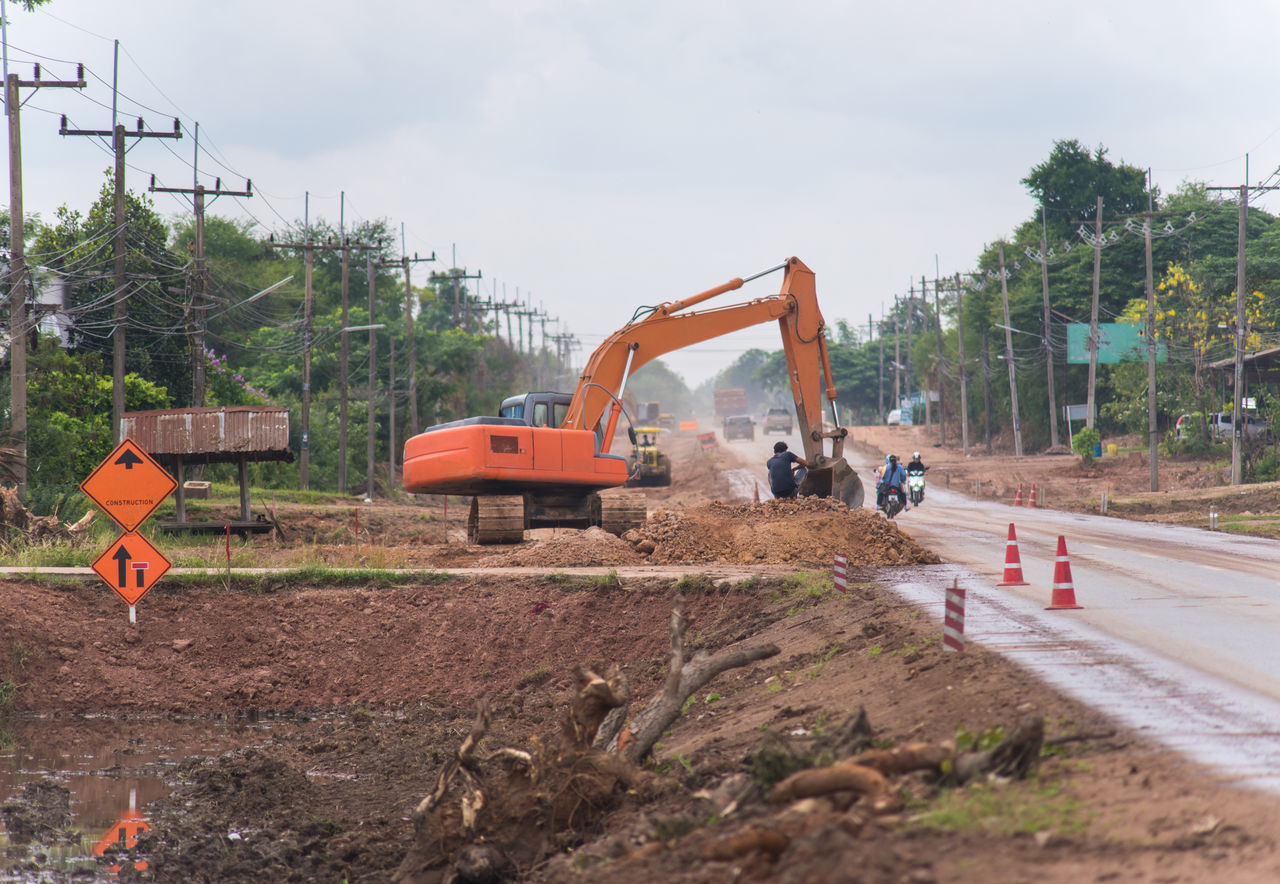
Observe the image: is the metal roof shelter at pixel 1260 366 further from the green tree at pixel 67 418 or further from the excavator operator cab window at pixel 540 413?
the green tree at pixel 67 418

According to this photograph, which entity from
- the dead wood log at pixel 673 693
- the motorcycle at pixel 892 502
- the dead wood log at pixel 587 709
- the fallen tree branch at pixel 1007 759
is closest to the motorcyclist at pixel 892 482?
the motorcycle at pixel 892 502

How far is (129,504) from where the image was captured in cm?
1642

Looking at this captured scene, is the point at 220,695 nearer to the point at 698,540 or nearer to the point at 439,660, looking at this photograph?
the point at 439,660

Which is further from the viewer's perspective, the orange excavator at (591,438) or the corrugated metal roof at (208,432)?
the corrugated metal roof at (208,432)

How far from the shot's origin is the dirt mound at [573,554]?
845 inches

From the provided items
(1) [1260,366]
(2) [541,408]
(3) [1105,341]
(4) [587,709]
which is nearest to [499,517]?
(2) [541,408]

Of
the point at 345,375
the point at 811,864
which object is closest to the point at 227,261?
the point at 345,375

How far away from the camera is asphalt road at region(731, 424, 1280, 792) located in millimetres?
7449

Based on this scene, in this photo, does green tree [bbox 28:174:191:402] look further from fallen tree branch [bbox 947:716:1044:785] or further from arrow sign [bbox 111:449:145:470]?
fallen tree branch [bbox 947:716:1044:785]

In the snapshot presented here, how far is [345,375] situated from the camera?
49.5 meters

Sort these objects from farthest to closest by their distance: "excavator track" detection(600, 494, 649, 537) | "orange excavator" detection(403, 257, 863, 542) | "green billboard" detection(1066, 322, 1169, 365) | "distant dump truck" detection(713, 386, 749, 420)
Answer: "distant dump truck" detection(713, 386, 749, 420) < "green billboard" detection(1066, 322, 1169, 365) < "excavator track" detection(600, 494, 649, 537) < "orange excavator" detection(403, 257, 863, 542)

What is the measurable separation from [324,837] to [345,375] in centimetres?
4056

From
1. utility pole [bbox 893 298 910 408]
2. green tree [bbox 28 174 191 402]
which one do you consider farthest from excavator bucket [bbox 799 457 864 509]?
utility pole [bbox 893 298 910 408]

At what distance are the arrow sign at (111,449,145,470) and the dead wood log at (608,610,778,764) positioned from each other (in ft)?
31.7
